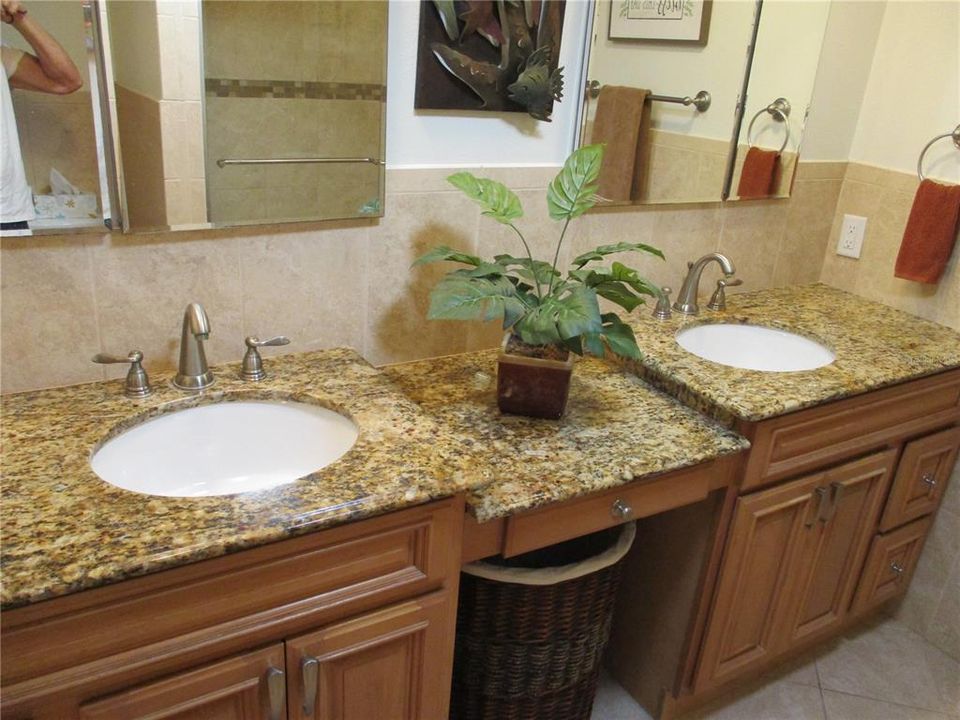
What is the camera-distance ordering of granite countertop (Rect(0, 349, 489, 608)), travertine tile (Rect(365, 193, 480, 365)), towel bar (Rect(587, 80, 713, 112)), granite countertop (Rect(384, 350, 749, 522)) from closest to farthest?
granite countertop (Rect(0, 349, 489, 608)) → granite countertop (Rect(384, 350, 749, 522)) → travertine tile (Rect(365, 193, 480, 365)) → towel bar (Rect(587, 80, 713, 112))

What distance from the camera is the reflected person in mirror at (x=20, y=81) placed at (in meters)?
1.11

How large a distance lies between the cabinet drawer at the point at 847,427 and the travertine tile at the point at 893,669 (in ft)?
2.29

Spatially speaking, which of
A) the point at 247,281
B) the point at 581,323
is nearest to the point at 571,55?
the point at 581,323

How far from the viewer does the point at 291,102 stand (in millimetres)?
1343

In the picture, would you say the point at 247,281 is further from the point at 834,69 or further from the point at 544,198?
the point at 834,69

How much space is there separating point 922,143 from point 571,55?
103cm

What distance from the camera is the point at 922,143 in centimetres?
198

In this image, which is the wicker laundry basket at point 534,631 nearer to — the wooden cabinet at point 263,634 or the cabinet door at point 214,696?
the wooden cabinet at point 263,634

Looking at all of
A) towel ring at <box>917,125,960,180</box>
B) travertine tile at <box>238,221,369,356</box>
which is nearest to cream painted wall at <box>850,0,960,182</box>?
towel ring at <box>917,125,960,180</box>

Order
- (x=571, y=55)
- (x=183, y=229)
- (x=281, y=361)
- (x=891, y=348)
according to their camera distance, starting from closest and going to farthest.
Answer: (x=183, y=229)
(x=281, y=361)
(x=571, y=55)
(x=891, y=348)

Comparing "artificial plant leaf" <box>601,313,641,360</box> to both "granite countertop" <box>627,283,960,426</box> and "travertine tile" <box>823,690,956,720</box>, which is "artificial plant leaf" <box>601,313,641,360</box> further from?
"travertine tile" <box>823,690,956,720</box>

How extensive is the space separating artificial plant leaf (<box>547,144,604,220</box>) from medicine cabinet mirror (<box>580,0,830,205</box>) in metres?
0.31

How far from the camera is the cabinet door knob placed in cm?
108

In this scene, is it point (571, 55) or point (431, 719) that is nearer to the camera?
point (431, 719)
